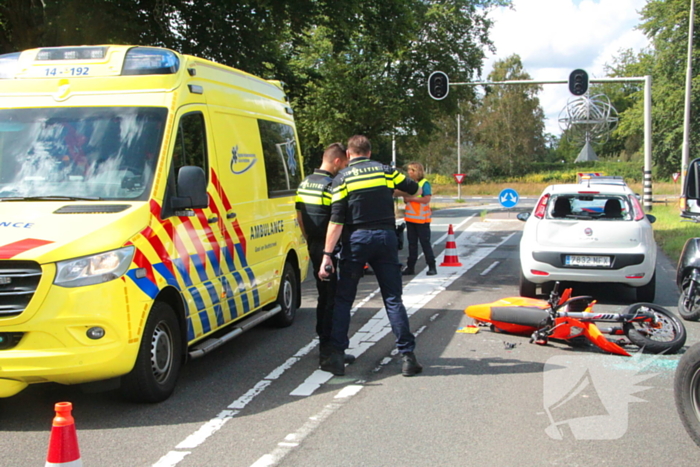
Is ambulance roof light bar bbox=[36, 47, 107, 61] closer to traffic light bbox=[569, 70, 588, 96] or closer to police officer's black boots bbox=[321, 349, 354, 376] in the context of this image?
police officer's black boots bbox=[321, 349, 354, 376]

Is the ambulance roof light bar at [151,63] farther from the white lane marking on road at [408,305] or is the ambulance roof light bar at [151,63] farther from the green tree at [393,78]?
the green tree at [393,78]

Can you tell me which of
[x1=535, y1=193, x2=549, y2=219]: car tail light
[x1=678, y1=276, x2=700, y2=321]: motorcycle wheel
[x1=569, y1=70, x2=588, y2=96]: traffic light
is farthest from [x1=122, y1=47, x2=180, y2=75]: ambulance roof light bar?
[x1=569, y1=70, x2=588, y2=96]: traffic light

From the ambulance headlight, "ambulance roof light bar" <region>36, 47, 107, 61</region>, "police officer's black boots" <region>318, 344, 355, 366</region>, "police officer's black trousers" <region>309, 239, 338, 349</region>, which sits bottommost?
"police officer's black boots" <region>318, 344, 355, 366</region>

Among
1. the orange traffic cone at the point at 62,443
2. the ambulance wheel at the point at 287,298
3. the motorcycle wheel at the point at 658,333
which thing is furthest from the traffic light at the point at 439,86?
the orange traffic cone at the point at 62,443

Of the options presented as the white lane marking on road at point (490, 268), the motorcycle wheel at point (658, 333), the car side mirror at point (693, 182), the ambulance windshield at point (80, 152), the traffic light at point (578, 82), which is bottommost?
the white lane marking on road at point (490, 268)

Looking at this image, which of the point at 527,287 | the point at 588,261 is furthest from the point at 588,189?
the point at 527,287

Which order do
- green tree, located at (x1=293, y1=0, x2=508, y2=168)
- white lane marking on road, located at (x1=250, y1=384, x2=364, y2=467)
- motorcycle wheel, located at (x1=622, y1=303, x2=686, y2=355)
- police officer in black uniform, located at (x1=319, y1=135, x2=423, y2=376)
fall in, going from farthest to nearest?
green tree, located at (x1=293, y1=0, x2=508, y2=168), motorcycle wheel, located at (x1=622, y1=303, x2=686, y2=355), police officer in black uniform, located at (x1=319, y1=135, x2=423, y2=376), white lane marking on road, located at (x1=250, y1=384, x2=364, y2=467)

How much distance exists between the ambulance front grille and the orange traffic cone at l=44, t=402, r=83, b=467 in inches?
57.3

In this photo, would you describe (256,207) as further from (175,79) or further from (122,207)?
(122,207)

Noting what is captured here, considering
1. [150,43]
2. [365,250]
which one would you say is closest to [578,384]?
[365,250]

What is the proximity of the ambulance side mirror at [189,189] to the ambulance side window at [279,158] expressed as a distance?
2295 millimetres

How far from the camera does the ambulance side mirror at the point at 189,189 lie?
18.0 ft

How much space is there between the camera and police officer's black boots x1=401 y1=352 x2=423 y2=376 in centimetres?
624

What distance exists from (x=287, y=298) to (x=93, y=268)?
150 inches
